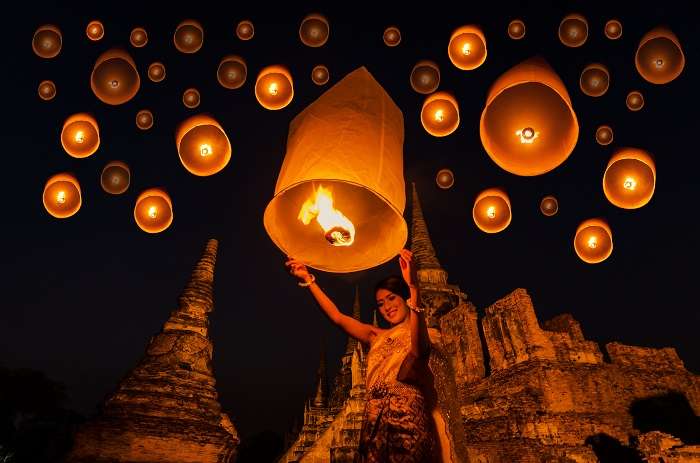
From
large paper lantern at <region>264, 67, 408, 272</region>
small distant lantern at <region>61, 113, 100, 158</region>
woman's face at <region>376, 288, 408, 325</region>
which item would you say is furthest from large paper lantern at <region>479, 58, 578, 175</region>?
small distant lantern at <region>61, 113, 100, 158</region>

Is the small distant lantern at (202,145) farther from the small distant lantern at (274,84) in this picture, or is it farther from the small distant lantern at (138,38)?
the small distant lantern at (138,38)

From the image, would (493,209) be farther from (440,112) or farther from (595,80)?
(595,80)

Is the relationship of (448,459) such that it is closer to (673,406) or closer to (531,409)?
(531,409)

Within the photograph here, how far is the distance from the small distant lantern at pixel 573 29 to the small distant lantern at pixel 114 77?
4.18m

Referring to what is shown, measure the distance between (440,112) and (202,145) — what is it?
206 centimetres

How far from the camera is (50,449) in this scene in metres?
7.72

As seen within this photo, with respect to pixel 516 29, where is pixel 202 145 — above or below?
below

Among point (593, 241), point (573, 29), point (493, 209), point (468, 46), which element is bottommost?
point (593, 241)

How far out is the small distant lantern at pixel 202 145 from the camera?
2.42 metres

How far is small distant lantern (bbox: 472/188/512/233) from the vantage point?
11.8 feet

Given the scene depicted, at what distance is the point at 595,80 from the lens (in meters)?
4.07

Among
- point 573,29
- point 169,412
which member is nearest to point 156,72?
point 573,29

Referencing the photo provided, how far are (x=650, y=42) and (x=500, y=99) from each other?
2184 millimetres

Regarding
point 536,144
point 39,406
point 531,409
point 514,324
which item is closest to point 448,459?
point 536,144
